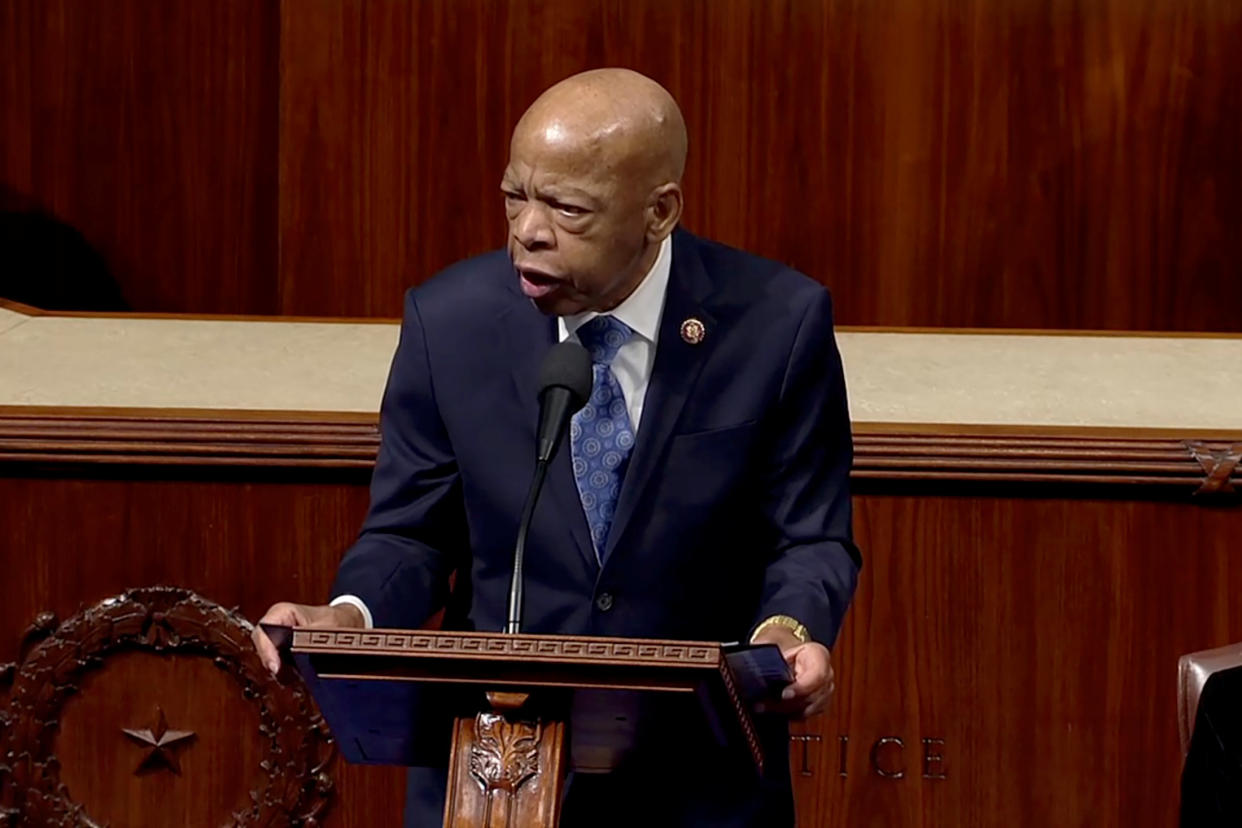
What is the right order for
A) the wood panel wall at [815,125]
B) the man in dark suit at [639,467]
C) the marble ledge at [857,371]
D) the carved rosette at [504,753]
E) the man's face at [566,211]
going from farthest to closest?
the wood panel wall at [815,125] < the marble ledge at [857,371] < the man in dark suit at [639,467] < the man's face at [566,211] < the carved rosette at [504,753]

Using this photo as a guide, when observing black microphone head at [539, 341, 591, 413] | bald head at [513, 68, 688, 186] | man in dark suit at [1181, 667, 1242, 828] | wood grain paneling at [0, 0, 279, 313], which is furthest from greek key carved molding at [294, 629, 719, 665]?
wood grain paneling at [0, 0, 279, 313]

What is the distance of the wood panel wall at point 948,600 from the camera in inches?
135

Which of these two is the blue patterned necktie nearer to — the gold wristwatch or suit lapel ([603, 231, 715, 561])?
suit lapel ([603, 231, 715, 561])

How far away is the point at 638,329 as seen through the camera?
2.54 meters

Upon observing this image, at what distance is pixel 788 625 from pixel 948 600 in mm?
1097

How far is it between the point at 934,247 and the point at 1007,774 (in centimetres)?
138

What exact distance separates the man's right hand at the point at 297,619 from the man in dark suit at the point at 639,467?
14 mm

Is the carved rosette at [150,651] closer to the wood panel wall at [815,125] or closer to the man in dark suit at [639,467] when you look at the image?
the man in dark suit at [639,467]

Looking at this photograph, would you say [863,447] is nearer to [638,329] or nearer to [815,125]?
[638,329]

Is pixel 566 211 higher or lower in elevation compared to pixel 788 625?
higher

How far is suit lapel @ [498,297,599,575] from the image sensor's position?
249cm

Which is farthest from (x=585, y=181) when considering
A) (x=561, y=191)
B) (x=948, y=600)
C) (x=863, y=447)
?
(x=948, y=600)

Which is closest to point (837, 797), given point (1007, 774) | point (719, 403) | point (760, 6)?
point (1007, 774)

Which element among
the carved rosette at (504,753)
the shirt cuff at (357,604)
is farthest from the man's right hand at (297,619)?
the carved rosette at (504,753)
